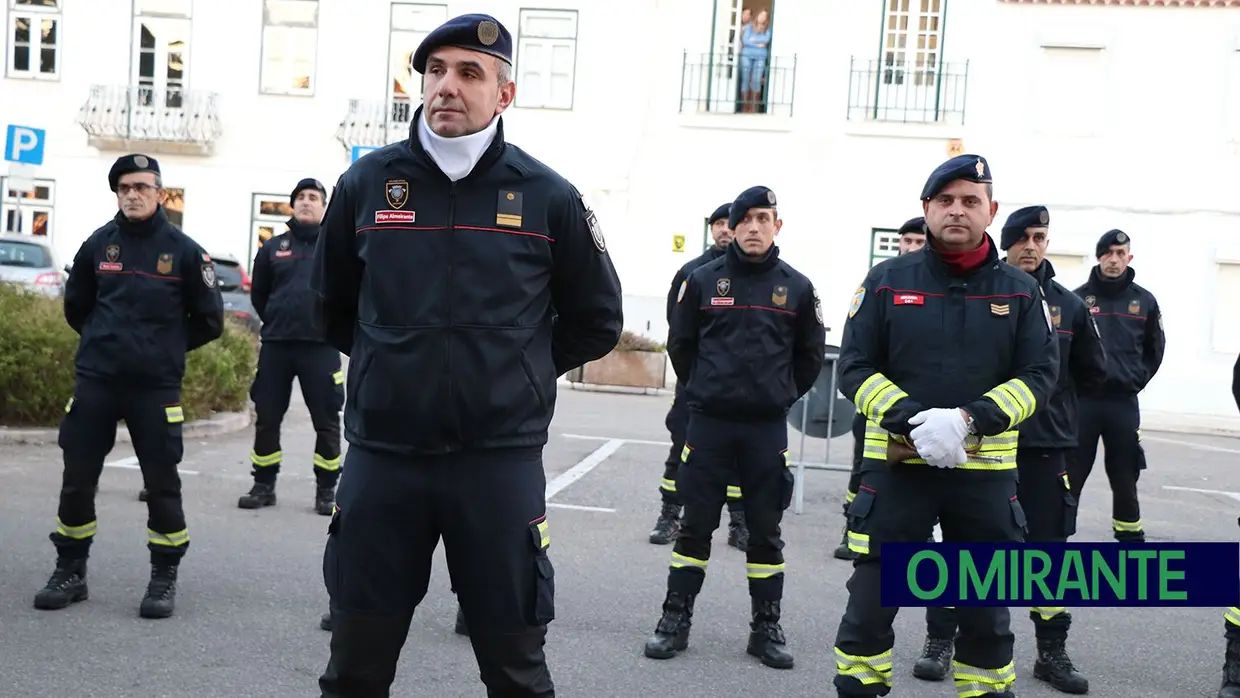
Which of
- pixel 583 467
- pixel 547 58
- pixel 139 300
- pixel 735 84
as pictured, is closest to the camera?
pixel 139 300

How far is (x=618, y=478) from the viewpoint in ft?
38.5

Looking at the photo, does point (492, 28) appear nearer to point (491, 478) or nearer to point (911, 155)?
point (491, 478)

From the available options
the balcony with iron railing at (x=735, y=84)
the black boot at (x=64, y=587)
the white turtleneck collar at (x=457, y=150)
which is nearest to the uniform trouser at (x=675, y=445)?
the black boot at (x=64, y=587)

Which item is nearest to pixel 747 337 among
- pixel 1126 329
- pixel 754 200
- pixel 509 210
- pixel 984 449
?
pixel 754 200

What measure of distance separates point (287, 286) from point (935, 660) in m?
5.32

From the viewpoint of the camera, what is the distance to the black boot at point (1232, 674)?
18.9 feet

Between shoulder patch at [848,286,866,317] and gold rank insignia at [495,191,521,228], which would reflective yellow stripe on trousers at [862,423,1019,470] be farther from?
gold rank insignia at [495,191,521,228]

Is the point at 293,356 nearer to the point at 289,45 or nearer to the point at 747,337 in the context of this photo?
the point at 747,337

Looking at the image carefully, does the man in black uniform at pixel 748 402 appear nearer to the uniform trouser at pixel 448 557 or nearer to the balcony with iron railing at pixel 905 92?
the uniform trouser at pixel 448 557

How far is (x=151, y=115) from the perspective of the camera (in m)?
26.6

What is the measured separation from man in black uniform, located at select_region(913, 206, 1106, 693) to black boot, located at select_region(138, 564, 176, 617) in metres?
3.64

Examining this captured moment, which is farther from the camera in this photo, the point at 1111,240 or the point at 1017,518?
the point at 1111,240

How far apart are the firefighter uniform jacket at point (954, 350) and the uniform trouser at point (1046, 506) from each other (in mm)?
1492

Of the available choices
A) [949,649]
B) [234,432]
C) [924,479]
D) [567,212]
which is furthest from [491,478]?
[234,432]
